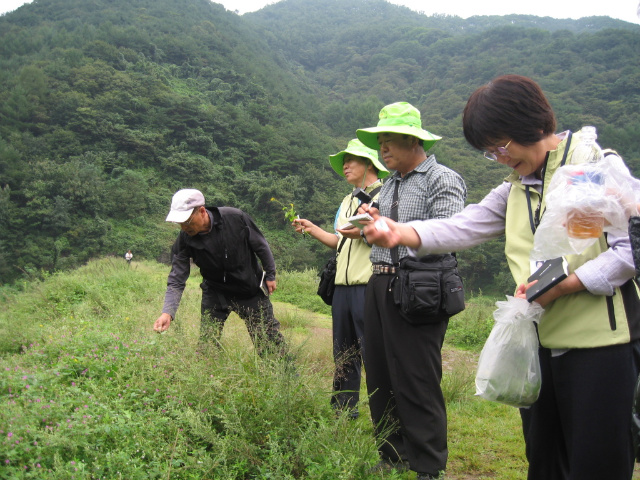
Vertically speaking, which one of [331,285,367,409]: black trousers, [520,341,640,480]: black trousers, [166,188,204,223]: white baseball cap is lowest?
[331,285,367,409]: black trousers

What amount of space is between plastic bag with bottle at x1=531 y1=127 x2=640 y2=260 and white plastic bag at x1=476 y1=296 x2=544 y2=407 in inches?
7.5

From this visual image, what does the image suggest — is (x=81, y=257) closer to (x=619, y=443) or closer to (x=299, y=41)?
(x=619, y=443)

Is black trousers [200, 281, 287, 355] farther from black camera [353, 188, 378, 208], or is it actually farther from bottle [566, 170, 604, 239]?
bottle [566, 170, 604, 239]

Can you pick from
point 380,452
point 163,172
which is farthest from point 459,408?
point 163,172

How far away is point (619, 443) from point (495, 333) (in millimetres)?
441

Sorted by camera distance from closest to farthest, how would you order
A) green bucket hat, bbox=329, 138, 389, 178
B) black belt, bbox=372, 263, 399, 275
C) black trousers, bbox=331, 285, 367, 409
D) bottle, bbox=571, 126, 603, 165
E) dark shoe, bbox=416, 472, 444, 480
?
bottle, bbox=571, 126, 603, 165 → dark shoe, bbox=416, 472, 444, 480 → black belt, bbox=372, 263, 399, 275 → black trousers, bbox=331, 285, 367, 409 → green bucket hat, bbox=329, 138, 389, 178

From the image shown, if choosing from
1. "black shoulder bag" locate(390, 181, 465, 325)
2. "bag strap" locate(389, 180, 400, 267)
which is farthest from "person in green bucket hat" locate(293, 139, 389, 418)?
"black shoulder bag" locate(390, 181, 465, 325)

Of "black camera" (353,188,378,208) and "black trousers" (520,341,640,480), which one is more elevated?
"black camera" (353,188,378,208)

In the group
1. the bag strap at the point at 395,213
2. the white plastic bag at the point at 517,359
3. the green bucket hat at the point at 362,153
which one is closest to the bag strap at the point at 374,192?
the green bucket hat at the point at 362,153

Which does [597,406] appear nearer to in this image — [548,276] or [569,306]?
[569,306]

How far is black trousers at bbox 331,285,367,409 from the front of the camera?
3.18 m

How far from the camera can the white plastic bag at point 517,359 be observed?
62.6 inches

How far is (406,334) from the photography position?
2438 millimetres

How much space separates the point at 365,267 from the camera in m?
3.22
